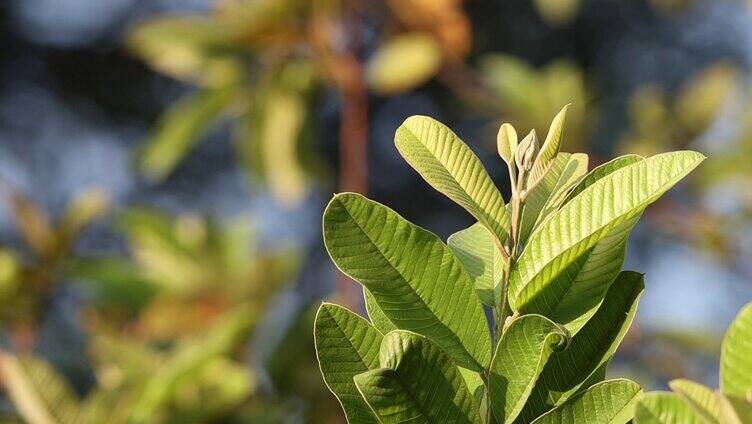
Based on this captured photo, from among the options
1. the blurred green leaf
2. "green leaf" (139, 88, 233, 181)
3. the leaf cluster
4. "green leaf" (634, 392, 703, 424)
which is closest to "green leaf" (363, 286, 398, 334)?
the leaf cluster

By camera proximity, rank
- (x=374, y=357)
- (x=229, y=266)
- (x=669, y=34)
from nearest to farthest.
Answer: (x=374, y=357) < (x=229, y=266) < (x=669, y=34)

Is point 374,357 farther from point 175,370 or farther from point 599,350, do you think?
point 175,370

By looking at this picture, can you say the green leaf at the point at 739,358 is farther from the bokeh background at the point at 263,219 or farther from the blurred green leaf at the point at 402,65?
the blurred green leaf at the point at 402,65

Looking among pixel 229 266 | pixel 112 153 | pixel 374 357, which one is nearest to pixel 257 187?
pixel 229 266

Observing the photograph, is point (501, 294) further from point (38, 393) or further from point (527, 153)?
point (38, 393)

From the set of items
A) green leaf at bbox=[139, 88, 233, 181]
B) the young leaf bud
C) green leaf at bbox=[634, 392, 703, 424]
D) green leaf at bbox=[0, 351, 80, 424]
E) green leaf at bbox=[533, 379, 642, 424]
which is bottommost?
green leaf at bbox=[0, 351, 80, 424]

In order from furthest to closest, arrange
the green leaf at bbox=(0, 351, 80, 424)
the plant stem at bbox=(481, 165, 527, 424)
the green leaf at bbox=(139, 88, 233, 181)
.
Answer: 1. the green leaf at bbox=(139, 88, 233, 181)
2. the green leaf at bbox=(0, 351, 80, 424)
3. the plant stem at bbox=(481, 165, 527, 424)

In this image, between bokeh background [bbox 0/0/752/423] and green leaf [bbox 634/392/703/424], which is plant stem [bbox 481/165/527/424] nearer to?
green leaf [bbox 634/392/703/424]
